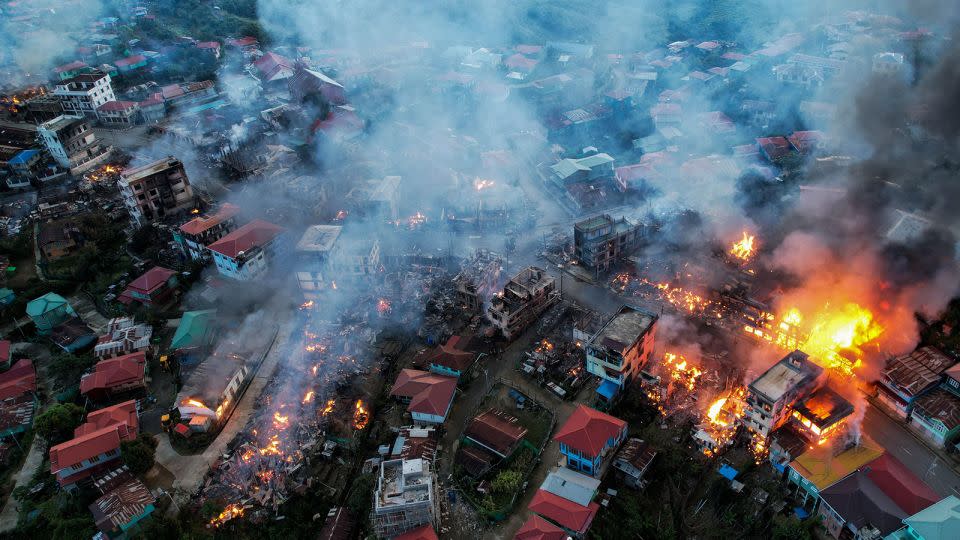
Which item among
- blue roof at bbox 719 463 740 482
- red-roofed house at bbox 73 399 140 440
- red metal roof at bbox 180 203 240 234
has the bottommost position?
red-roofed house at bbox 73 399 140 440

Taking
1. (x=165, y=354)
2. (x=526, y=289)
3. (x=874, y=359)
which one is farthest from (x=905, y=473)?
(x=165, y=354)

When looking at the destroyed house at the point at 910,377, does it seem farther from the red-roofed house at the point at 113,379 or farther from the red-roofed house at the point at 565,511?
the red-roofed house at the point at 113,379

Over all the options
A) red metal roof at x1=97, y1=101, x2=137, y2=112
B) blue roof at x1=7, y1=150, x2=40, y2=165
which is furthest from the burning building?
red metal roof at x1=97, y1=101, x2=137, y2=112

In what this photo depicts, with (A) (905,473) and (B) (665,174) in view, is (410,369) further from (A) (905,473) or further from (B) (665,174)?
(B) (665,174)

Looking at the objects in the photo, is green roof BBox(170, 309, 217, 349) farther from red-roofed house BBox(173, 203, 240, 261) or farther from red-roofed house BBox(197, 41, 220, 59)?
red-roofed house BBox(197, 41, 220, 59)

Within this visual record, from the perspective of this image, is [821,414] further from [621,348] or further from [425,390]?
[425,390]
